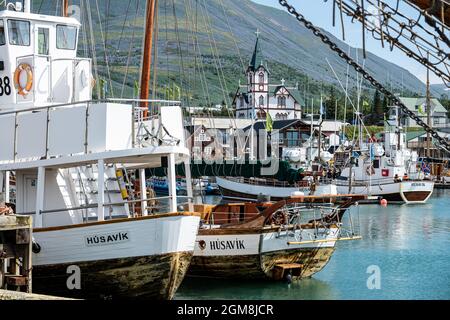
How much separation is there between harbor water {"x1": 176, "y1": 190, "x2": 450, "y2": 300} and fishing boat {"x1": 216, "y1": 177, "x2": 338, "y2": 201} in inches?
555

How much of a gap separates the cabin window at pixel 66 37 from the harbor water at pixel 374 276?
7999mm

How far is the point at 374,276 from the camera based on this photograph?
2967 cm

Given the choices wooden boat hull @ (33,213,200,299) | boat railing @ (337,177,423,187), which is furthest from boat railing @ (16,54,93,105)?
boat railing @ (337,177,423,187)

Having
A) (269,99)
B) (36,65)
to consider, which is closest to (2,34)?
(36,65)

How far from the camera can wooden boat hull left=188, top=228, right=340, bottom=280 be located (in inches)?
1007

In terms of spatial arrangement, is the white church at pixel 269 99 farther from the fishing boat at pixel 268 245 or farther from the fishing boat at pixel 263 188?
the fishing boat at pixel 268 245

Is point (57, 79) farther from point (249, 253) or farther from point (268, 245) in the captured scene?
point (268, 245)

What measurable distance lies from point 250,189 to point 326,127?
203 feet

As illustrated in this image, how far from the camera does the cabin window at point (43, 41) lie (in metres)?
22.9

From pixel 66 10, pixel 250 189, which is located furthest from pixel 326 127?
pixel 66 10

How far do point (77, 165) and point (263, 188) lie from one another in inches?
1909

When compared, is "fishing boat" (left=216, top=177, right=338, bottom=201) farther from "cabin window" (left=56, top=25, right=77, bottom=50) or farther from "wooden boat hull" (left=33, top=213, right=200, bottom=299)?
"wooden boat hull" (left=33, top=213, right=200, bottom=299)
